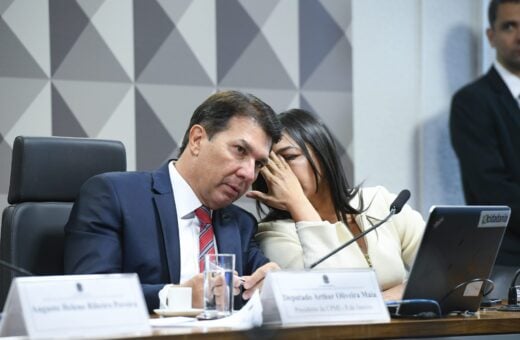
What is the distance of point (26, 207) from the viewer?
2498 millimetres

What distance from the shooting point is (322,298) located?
178cm

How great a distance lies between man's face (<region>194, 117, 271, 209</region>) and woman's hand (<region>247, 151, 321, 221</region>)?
28 cm

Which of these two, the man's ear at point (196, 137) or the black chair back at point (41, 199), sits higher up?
the man's ear at point (196, 137)

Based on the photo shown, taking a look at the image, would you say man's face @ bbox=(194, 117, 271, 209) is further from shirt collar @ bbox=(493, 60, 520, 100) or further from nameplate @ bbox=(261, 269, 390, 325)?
shirt collar @ bbox=(493, 60, 520, 100)

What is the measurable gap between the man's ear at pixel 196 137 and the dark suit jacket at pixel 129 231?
→ 115 millimetres

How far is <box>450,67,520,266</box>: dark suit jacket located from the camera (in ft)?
12.8

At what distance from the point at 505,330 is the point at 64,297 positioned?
38.7 inches

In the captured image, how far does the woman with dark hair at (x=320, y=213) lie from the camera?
2.77 m

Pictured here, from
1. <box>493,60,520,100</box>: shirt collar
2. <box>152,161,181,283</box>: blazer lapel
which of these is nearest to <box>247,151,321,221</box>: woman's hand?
<box>152,161,181,283</box>: blazer lapel

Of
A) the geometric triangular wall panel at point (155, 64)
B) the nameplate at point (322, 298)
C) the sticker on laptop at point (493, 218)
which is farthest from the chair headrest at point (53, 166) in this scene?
the sticker on laptop at point (493, 218)

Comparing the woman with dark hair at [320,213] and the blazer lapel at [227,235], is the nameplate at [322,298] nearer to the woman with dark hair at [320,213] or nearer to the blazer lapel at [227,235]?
the blazer lapel at [227,235]

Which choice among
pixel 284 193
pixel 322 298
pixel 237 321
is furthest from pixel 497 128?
pixel 237 321

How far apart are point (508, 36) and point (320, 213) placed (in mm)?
1684

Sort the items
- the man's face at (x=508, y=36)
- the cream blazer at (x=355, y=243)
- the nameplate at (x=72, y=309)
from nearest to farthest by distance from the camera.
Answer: the nameplate at (x=72, y=309) < the cream blazer at (x=355, y=243) < the man's face at (x=508, y=36)
